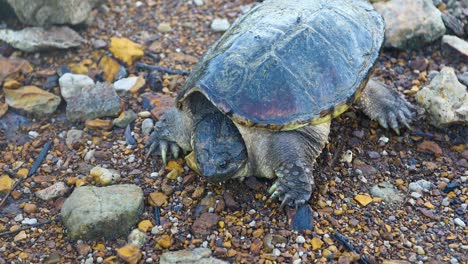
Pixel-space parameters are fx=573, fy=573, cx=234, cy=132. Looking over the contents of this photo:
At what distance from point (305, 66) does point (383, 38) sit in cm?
79

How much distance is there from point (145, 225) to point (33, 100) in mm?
1511

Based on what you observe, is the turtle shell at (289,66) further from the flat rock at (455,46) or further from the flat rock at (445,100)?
the flat rock at (455,46)

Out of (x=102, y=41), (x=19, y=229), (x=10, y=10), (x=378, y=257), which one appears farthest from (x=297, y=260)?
(x=10, y=10)

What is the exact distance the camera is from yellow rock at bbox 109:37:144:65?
454cm

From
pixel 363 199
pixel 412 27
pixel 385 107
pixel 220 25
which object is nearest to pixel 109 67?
pixel 220 25

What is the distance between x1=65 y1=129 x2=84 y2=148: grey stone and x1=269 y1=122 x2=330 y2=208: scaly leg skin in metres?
1.40

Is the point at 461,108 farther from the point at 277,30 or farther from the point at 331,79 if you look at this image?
the point at 277,30

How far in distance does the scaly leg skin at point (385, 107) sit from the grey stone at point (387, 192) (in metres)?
0.50

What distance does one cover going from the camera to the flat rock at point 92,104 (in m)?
4.04

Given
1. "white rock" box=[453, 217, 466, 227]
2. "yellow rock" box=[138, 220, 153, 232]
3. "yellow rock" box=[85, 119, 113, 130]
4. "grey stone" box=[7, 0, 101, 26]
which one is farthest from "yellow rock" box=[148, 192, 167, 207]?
"grey stone" box=[7, 0, 101, 26]

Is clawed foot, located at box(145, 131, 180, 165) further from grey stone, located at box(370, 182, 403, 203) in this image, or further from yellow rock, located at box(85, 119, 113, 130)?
grey stone, located at box(370, 182, 403, 203)

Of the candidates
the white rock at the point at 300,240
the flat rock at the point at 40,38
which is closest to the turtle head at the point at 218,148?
the white rock at the point at 300,240

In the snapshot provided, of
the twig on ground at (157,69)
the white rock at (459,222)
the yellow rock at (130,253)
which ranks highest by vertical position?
the twig on ground at (157,69)

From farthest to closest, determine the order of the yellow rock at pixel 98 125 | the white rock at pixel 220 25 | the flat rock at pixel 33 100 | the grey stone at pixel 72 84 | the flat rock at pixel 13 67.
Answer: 1. the white rock at pixel 220 25
2. the flat rock at pixel 13 67
3. the grey stone at pixel 72 84
4. the flat rock at pixel 33 100
5. the yellow rock at pixel 98 125
